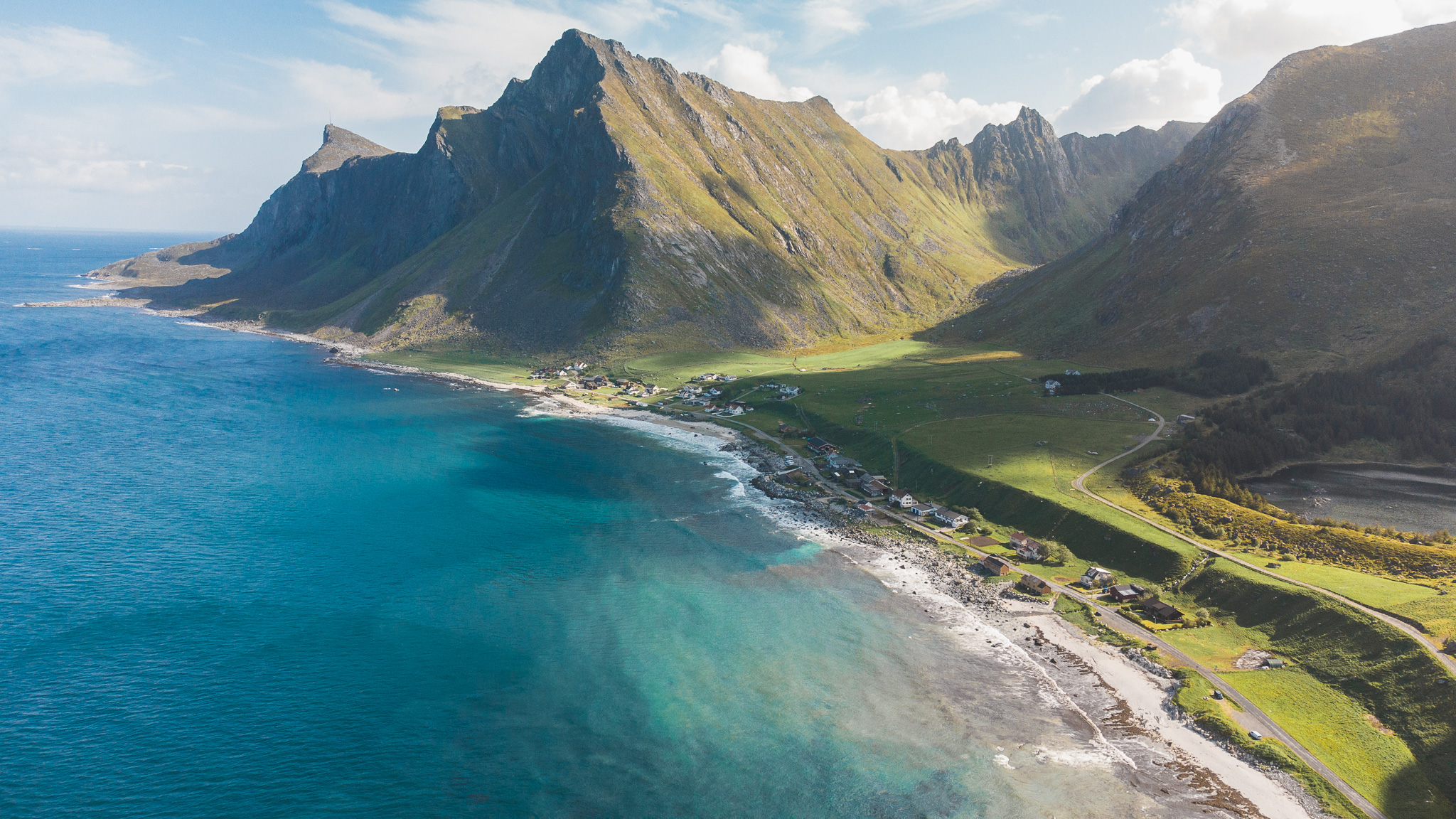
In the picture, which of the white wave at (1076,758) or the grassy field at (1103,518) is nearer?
the white wave at (1076,758)

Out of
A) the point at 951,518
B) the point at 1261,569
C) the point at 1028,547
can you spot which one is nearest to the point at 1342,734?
the point at 1261,569

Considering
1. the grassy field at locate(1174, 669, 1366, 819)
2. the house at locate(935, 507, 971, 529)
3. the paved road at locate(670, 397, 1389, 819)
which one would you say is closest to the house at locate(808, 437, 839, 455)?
the paved road at locate(670, 397, 1389, 819)

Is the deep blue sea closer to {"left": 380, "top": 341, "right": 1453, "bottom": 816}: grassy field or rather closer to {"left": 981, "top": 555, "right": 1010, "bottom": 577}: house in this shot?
{"left": 981, "top": 555, "right": 1010, "bottom": 577}: house

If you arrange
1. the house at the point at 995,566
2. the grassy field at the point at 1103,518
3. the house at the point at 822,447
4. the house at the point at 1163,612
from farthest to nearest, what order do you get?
the house at the point at 822,447
the house at the point at 995,566
the house at the point at 1163,612
the grassy field at the point at 1103,518

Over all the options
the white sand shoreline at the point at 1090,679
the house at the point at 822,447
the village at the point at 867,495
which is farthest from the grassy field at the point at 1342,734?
the house at the point at 822,447

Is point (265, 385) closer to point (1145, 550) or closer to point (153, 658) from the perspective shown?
point (153, 658)

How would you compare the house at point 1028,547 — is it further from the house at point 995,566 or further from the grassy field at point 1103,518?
the house at point 995,566
